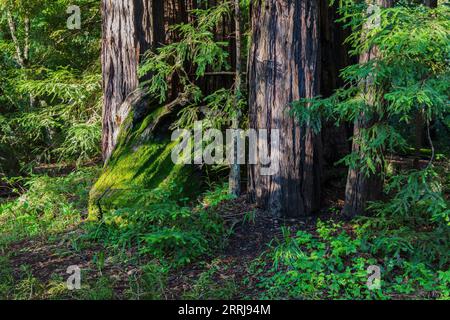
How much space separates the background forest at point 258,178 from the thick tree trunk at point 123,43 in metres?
0.02

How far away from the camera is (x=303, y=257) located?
470 centimetres

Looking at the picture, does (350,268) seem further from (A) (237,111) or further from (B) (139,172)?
(B) (139,172)

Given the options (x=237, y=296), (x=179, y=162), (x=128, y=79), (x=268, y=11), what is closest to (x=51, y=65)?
(x=128, y=79)

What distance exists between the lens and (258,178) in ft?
19.0

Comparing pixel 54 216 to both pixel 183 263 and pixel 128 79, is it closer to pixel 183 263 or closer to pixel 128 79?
pixel 128 79

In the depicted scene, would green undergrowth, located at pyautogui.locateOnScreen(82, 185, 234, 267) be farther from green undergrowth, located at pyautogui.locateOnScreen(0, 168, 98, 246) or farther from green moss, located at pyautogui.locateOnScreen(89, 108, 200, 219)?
green undergrowth, located at pyautogui.locateOnScreen(0, 168, 98, 246)

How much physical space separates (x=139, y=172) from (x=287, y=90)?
2.48 meters

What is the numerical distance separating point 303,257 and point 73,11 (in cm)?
713

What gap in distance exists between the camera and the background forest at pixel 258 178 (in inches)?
171

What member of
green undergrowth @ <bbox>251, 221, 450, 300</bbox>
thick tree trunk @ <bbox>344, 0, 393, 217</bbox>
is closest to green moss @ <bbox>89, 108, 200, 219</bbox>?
green undergrowth @ <bbox>251, 221, 450, 300</bbox>

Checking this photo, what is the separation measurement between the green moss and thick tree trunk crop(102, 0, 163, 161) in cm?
45

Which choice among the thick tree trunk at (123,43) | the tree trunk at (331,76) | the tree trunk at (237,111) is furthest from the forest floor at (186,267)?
the thick tree trunk at (123,43)

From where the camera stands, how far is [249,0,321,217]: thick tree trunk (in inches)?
214

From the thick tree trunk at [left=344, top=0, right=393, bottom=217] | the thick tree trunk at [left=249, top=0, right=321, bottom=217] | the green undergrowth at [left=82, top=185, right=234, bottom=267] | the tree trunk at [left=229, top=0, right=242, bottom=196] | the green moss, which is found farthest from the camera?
the green moss
